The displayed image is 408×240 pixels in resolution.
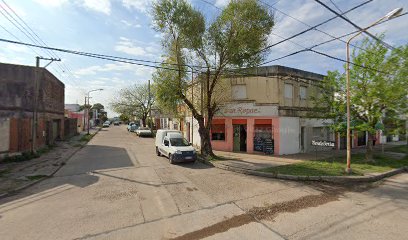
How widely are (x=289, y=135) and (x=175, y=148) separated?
856 cm

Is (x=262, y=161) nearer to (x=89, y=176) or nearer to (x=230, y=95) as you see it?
(x=230, y=95)

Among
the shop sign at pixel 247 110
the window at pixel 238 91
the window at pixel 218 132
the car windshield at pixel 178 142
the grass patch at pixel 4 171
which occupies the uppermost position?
the window at pixel 238 91

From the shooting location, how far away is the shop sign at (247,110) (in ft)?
54.2

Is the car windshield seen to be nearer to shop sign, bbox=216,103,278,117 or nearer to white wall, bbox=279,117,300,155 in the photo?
shop sign, bbox=216,103,278,117

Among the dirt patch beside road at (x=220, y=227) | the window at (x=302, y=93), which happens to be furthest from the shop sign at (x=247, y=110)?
the dirt patch beside road at (x=220, y=227)

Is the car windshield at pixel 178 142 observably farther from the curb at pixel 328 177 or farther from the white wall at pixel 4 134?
the white wall at pixel 4 134

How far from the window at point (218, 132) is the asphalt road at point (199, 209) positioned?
7.94 metres

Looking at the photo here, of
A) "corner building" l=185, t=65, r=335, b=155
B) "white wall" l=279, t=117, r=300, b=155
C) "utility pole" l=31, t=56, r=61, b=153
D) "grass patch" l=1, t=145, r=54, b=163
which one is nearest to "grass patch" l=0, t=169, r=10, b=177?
"grass patch" l=1, t=145, r=54, b=163

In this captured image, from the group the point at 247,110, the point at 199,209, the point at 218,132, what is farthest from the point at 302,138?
the point at 199,209

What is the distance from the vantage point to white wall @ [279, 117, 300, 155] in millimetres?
16453

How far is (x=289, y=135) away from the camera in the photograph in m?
16.9

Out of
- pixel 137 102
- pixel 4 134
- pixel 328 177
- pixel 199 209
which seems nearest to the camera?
pixel 199 209

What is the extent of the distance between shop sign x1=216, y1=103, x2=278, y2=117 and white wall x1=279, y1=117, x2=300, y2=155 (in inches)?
36.2

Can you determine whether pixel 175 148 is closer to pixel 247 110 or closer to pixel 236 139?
pixel 236 139
